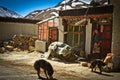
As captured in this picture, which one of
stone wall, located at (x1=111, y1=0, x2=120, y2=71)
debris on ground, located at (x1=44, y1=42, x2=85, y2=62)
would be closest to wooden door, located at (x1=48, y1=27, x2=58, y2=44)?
debris on ground, located at (x1=44, y1=42, x2=85, y2=62)

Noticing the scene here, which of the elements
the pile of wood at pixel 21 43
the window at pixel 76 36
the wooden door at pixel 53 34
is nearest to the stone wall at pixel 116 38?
the window at pixel 76 36

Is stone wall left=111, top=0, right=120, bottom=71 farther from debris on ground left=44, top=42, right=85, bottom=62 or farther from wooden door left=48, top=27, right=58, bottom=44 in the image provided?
wooden door left=48, top=27, right=58, bottom=44

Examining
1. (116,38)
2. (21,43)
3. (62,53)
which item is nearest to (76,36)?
(62,53)

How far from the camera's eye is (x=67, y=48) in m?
18.0

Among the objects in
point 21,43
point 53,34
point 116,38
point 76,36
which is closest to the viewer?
point 116,38

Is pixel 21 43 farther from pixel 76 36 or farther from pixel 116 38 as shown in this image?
pixel 116 38

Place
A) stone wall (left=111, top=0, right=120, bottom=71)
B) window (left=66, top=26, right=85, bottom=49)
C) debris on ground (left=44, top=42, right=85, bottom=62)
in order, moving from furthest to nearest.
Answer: window (left=66, top=26, right=85, bottom=49) < debris on ground (left=44, top=42, right=85, bottom=62) < stone wall (left=111, top=0, right=120, bottom=71)

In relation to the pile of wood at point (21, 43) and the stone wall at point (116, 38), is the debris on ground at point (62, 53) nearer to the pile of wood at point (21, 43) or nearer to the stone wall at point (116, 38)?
the stone wall at point (116, 38)

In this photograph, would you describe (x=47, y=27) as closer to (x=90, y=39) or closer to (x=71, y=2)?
(x=90, y=39)

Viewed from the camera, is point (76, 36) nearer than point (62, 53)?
No

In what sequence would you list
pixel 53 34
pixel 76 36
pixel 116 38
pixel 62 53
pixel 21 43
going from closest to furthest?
pixel 116 38, pixel 62 53, pixel 76 36, pixel 53 34, pixel 21 43

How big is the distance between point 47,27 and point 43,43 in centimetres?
173

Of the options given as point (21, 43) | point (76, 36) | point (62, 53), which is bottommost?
point (62, 53)

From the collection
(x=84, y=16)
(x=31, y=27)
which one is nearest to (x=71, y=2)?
(x=31, y=27)
